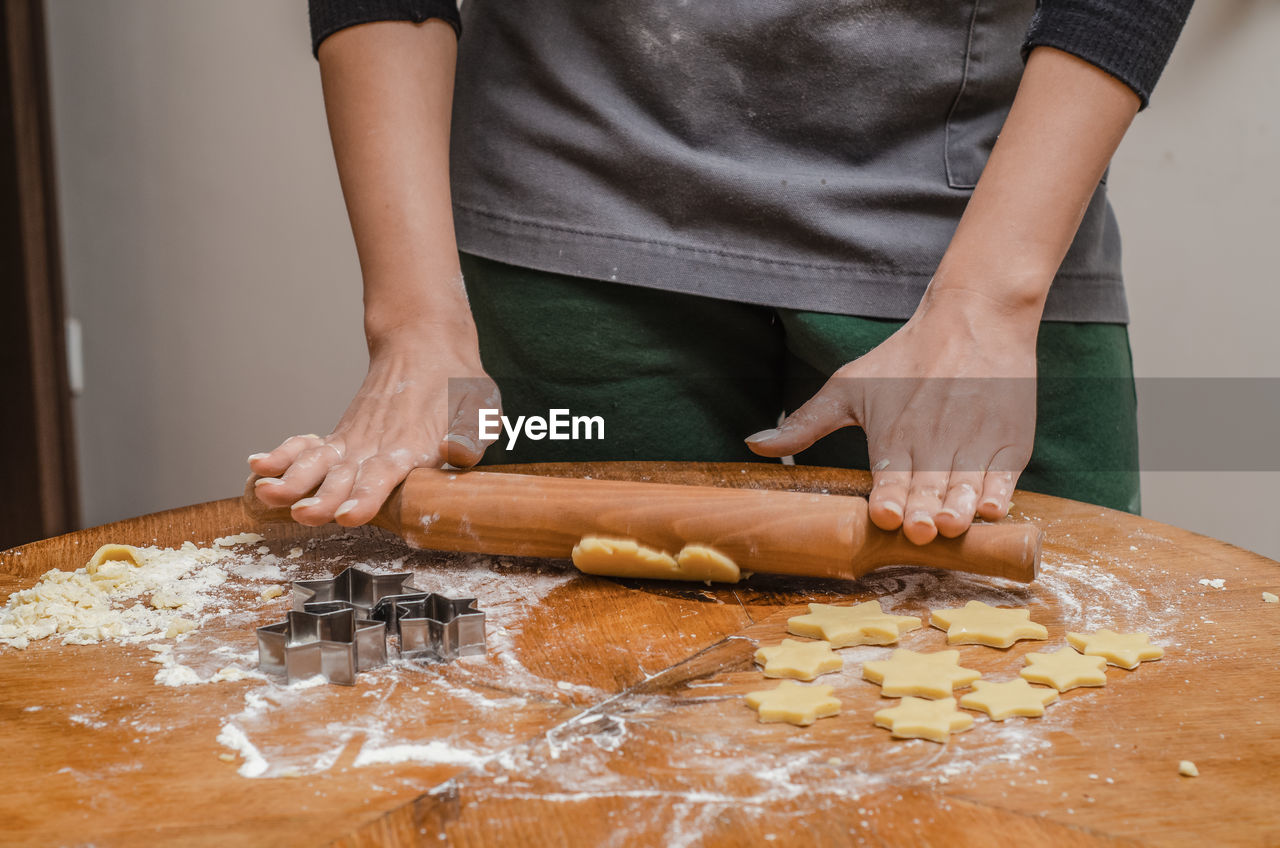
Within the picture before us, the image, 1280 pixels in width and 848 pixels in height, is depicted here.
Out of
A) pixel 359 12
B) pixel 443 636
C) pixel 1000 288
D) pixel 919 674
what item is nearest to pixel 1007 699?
pixel 919 674

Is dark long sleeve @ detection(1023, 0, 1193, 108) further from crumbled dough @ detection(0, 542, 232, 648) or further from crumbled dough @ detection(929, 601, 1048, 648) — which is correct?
crumbled dough @ detection(0, 542, 232, 648)

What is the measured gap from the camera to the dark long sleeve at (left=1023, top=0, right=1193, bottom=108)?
104cm

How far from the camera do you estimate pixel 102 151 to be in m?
3.01

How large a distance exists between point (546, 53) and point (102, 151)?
2289 millimetres

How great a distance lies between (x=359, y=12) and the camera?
1.22 m

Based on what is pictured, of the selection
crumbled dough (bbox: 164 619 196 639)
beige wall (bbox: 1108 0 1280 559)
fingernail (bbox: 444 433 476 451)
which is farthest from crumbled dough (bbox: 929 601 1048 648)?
beige wall (bbox: 1108 0 1280 559)

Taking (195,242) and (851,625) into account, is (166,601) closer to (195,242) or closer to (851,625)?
(851,625)

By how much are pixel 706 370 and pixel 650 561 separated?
0.45m

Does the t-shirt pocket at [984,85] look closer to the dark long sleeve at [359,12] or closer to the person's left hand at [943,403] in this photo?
the person's left hand at [943,403]

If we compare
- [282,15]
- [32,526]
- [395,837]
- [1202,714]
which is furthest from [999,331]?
[32,526]

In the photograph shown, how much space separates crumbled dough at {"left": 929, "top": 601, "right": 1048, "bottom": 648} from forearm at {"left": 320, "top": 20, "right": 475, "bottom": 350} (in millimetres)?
629

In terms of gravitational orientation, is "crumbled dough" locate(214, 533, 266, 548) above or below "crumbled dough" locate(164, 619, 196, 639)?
above

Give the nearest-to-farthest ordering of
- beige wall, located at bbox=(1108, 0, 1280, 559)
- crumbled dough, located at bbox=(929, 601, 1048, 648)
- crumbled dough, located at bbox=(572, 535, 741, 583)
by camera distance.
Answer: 1. crumbled dough, located at bbox=(929, 601, 1048, 648)
2. crumbled dough, located at bbox=(572, 535, 741, 583)
3. beige wall, located at bbox=(1108, 0, 1280, 559)

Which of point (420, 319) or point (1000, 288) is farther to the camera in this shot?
point (420, 319)
